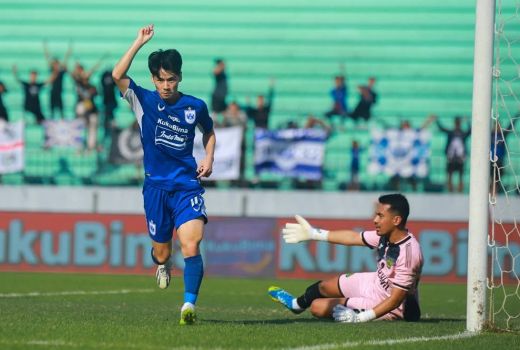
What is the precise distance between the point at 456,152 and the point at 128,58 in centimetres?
1213

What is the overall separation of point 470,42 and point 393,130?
392 cm

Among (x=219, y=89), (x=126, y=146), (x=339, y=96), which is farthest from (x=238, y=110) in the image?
(x=126, y=146)

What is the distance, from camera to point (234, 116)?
66.2 feet

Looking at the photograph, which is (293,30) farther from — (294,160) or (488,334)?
(488,334)

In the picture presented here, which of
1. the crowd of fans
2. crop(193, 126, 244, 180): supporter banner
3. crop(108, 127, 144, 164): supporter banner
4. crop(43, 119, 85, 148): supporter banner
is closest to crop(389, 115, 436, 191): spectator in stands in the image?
the crowd of fans

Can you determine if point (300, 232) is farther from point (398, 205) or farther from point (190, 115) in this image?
point (190, 115)

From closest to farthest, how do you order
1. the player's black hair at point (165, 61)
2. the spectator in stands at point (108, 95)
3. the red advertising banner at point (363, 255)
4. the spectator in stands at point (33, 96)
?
1. the player's black hair at point (165, 61)
2. the red advertising banner at point (363, 255)
3. the spectator in stands at point (108, 95)
4. the spectator in stands at point (33, 96)

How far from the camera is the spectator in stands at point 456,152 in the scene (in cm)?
1961

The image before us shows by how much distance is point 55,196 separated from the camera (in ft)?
65.8

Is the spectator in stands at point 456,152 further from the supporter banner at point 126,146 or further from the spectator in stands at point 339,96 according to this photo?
the supporter banner at point 126,146

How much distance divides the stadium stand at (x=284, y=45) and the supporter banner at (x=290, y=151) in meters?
1.79

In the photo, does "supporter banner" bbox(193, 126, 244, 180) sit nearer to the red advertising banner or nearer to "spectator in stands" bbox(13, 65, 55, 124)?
the red advertising banner

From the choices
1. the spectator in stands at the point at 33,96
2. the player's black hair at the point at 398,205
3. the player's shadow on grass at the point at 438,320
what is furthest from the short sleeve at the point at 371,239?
the spectator in stands at the point at 33,96

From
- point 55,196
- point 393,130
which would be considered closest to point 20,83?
point 55,196
